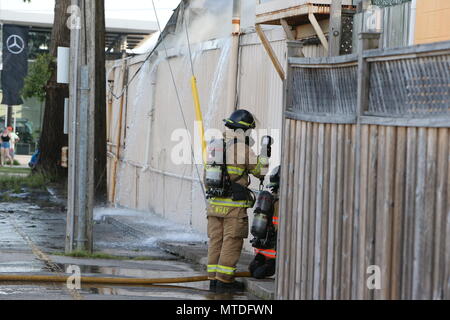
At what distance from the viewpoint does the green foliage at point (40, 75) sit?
25391mm

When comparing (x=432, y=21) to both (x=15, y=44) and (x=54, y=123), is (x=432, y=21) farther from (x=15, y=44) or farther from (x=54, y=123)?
(x=15, y=44)

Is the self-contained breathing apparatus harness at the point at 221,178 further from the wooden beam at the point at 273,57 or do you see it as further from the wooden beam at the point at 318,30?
the wooden beam at the point at 318,30

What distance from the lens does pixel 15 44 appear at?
32094 millimetres

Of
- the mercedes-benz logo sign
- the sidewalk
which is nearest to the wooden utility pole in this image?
the sidewalk

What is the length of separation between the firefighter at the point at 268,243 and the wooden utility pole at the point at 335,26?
1391 millimetres

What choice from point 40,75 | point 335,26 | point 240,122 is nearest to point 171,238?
point 240,122

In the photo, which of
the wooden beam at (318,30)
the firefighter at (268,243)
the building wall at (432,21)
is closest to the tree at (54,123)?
the wooden beam at (318,30)

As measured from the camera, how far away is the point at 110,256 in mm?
11672

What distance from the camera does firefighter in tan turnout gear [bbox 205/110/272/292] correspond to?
30.6 ft

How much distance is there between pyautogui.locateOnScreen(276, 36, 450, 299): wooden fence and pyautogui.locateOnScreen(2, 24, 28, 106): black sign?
26.0 m

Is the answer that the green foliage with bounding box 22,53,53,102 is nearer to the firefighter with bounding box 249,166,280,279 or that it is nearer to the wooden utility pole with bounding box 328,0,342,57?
the wooden utility pole with bounding box 328,0,342,57
